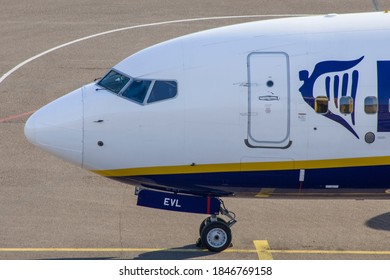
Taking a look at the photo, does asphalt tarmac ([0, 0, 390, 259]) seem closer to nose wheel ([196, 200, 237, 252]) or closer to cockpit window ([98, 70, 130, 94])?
nose wheel ([196, 200, 237, 252])

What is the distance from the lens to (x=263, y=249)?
20875 millimetres

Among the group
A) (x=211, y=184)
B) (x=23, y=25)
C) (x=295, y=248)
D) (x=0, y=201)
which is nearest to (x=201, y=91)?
(x=211, y=184)

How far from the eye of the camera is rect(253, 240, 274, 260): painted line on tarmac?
20.4 metres

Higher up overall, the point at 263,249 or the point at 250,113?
the point at 250,113

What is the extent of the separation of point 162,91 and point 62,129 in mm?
2072

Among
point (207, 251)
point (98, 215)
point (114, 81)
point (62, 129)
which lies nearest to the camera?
point (62, 129)

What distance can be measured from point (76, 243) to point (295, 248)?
4582mm

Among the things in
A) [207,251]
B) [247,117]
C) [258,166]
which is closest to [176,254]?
[207,251]

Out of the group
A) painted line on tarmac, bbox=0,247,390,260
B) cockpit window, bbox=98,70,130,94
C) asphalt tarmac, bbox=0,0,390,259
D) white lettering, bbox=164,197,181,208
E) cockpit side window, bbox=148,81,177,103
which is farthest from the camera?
asphalt tarmac, bbox=0,0,390,259

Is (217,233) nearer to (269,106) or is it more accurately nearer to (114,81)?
(269,106)

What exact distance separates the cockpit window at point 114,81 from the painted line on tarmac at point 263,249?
444cm

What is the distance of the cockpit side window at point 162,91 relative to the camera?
19.4 metres

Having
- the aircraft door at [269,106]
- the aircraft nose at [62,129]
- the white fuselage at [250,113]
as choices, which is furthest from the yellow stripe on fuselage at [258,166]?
the aircraft nose at [62,129]

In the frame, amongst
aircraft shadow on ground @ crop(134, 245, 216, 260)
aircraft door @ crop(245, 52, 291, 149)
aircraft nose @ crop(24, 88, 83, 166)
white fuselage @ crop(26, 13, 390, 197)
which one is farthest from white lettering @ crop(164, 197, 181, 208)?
aircraft door @ crop(245, 52, 291, 149)
